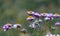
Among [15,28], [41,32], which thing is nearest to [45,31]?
[41,32]

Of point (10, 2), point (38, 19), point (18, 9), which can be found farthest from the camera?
point (10, 2)

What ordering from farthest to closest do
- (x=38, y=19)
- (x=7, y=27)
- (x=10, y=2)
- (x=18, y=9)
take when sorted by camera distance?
(x=10, y=2) < (x=18, y=9) < (x=38, y=19) < (x=7, y=27)

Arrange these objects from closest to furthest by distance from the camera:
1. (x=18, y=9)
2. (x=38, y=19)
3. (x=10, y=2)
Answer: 1. (x=38, y=19)
2. (x=18, y=9)
3. (x=10, y=2)

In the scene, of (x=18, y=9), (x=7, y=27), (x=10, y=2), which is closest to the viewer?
(x=7, y=27)

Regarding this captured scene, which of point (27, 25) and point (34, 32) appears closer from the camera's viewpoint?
point (34, 32)

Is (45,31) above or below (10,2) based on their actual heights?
below

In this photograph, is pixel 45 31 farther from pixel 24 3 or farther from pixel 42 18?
pixel 24 3

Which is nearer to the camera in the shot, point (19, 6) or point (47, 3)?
point (19, 6)

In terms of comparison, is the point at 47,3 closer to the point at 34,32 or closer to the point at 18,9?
the point at 18,9

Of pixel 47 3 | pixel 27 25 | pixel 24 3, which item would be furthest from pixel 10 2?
pixel 27 25
